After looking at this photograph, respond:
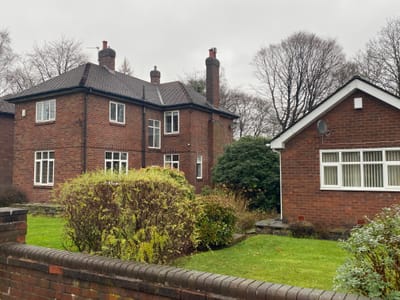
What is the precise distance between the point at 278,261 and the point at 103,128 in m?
13.1

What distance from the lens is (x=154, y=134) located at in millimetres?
21891

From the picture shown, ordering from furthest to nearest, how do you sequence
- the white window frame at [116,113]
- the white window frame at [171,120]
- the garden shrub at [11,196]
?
1. the white window frame at [171,120]
2. the white window frame at [116,113]
3. the garden shrub at [11,196]

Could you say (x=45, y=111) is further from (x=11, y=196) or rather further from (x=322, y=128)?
(x=322, y=128)

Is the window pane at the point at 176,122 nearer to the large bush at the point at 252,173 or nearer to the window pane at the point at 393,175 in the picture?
the large bush at the point at 252,173

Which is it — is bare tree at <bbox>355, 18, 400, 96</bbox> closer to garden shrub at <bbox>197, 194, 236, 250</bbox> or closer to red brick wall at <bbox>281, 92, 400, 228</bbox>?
red brick wall at <bbox>281, 92, 400, 228</bbox>

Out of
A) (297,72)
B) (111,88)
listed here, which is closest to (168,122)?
(111,88)

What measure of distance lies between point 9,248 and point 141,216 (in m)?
1.83

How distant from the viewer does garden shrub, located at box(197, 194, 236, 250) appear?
333 inches

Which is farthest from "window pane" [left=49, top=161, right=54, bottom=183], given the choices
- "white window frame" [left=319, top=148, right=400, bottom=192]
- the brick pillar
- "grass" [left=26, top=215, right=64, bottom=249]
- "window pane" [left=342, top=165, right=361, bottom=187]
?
"window pane" [left=342, top=165, right=361, bottom=187]

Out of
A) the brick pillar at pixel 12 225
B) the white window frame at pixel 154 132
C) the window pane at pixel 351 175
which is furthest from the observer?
the white window frame at pixel 154 132

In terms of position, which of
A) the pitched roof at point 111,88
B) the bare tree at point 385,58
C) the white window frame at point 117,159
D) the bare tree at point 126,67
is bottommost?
the white window frame at point 117,159

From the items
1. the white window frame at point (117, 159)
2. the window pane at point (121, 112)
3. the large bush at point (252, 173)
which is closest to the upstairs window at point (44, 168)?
the white window frame at point (117, 159)

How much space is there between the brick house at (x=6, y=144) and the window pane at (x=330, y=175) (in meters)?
20.4

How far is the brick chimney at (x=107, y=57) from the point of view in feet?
72.0
